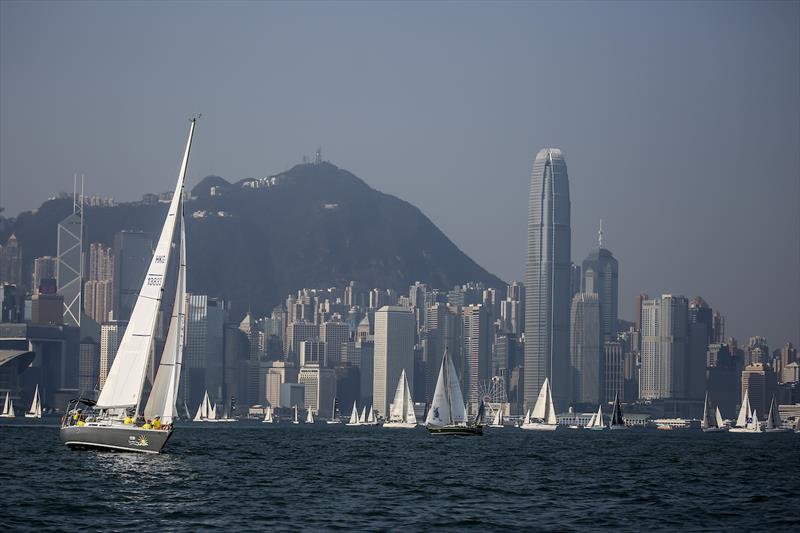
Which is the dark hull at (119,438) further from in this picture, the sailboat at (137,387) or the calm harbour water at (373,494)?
the calm harbour water at (373,494)

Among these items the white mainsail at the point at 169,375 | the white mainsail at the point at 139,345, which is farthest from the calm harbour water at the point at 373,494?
the white mainsail at the point at 139,345

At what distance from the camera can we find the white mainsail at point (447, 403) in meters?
142

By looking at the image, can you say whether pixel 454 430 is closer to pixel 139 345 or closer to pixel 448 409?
pixel 448 409

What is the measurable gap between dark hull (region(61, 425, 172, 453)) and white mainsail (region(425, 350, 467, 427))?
75328 millimetres

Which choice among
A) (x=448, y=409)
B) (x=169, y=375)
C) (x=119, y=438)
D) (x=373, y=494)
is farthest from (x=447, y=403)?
(x=373, y=494)

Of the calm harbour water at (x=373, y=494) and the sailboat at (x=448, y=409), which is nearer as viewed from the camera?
the calm harbour water at (x=373, y=494)

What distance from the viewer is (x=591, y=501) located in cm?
5438

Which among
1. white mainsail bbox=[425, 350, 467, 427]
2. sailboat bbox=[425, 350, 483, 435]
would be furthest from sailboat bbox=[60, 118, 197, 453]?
white mainsail bbox=[425, 350, 467, 427]

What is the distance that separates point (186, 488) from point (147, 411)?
14.8m

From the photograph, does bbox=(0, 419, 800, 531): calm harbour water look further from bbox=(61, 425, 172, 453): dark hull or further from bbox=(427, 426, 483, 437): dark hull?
bbox=(427, 426, 483, 437): dark hull

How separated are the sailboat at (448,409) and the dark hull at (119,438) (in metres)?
74.1

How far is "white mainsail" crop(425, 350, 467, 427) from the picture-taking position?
465 feet

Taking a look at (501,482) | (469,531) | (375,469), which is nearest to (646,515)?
(469,531)

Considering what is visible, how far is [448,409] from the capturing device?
143375 mm
